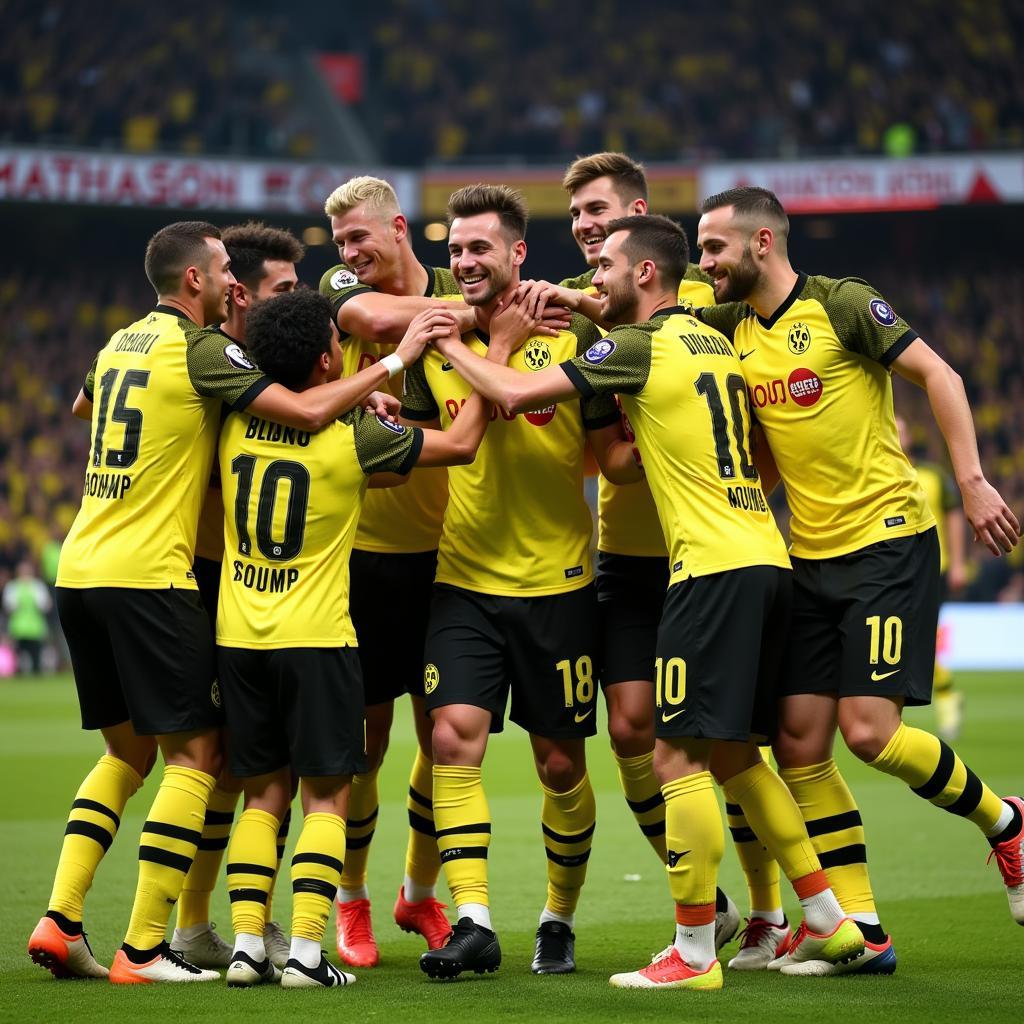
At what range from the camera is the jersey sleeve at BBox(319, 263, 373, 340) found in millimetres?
5910

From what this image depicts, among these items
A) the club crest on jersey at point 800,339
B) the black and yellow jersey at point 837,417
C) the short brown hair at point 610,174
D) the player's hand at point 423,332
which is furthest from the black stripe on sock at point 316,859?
the short brown hair at point 610,174

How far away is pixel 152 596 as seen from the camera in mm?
5293

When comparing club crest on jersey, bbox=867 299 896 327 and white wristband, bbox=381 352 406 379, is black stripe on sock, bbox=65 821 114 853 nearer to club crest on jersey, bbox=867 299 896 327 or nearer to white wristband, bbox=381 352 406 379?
white wristband, bbox=381 352 406 379

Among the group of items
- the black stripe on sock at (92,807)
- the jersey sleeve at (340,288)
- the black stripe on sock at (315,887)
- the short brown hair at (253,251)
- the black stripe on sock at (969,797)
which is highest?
the short brown hair at (253,251)

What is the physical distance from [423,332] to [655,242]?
34.4 inches

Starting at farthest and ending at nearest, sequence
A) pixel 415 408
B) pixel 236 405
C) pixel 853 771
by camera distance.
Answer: pixel 853 771 → pixel 415 408 → pixel 236 405

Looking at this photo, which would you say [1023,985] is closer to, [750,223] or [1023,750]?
[750,223]

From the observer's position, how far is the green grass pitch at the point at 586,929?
4.61m

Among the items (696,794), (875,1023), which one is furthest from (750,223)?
(875,1023)

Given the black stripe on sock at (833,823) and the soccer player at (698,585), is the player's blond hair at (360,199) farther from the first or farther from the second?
the black stripe on sock at (833,823)

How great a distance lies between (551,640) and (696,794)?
767 mm

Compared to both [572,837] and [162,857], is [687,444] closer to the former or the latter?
[572,837]

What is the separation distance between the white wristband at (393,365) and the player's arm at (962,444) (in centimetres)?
Answer: 171

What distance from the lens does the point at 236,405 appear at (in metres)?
5.30
